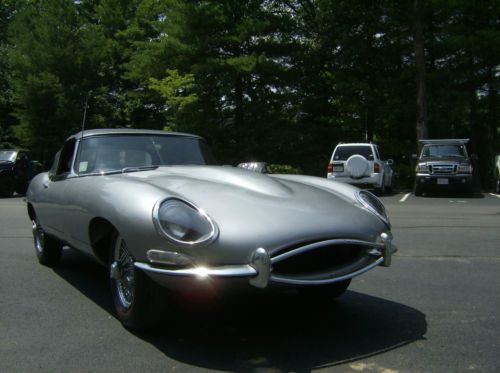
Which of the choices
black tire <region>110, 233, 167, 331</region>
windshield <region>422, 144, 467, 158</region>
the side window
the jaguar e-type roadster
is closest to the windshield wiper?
the jaguar e-type roadster

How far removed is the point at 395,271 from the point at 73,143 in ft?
11.2

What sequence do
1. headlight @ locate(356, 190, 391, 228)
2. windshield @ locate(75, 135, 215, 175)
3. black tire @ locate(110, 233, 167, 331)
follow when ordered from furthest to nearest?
1. windshield @ locate(75, 135, 215, 175)
2. headlight @ locate(356, 190, 391, 228)
3. black tire @ locate(110, 233, 167, 331)

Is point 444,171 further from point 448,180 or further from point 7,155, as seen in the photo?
point 7,155

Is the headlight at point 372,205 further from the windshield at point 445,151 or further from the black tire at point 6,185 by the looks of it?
the black tire at point 6,185

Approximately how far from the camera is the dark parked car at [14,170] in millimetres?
16984

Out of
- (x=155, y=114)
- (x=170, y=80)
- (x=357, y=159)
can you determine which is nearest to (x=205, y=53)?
(x=170, y=80)

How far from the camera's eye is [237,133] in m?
27.8

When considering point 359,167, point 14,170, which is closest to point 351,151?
point 359,167

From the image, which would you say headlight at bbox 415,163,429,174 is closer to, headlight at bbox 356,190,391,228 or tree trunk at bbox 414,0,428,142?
tree trunk at bbox 414,0,428,142

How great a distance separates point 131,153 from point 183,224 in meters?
1.81

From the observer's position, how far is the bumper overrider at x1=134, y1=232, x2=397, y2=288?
3047mm

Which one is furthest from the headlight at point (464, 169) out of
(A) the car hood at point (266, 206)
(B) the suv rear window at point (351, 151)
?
(A) the car hood at point (266, 206)

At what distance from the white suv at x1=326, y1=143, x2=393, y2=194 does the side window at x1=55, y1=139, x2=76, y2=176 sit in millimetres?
12384

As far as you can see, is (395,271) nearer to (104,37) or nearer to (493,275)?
(493,275)
